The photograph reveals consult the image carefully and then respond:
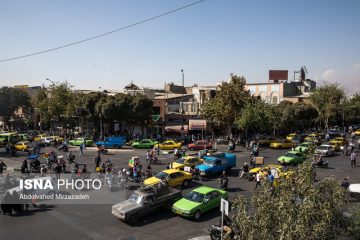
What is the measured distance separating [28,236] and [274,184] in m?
11.8

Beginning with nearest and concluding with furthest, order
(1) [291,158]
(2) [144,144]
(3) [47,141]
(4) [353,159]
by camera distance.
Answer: (4) [353,159]
(1) [291,158]
(2) [144,144]
(3) [47,141]

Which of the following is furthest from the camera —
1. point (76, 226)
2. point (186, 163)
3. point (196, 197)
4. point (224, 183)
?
point (186, 163)

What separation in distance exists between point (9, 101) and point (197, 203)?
69.3 metres

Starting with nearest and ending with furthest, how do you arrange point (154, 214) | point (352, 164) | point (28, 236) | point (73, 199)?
point (28, 236) < point (154, 214) < point (73, 199) < point (352, 164)

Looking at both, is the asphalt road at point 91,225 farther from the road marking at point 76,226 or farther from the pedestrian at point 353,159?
the pedestrian at point 353,159

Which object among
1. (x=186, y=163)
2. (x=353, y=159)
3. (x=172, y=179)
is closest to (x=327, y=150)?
(x=353, y=159)

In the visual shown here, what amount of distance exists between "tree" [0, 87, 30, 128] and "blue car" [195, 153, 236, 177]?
61.6m

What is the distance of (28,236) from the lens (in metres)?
14.6

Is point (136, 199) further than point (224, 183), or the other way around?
point (224, 183)

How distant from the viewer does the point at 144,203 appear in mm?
17016

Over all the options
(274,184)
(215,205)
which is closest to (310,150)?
(274,184)

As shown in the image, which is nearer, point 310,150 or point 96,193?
point 310,150

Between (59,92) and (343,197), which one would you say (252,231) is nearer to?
(343,197)

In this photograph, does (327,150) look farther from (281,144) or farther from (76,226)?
(76,226)
